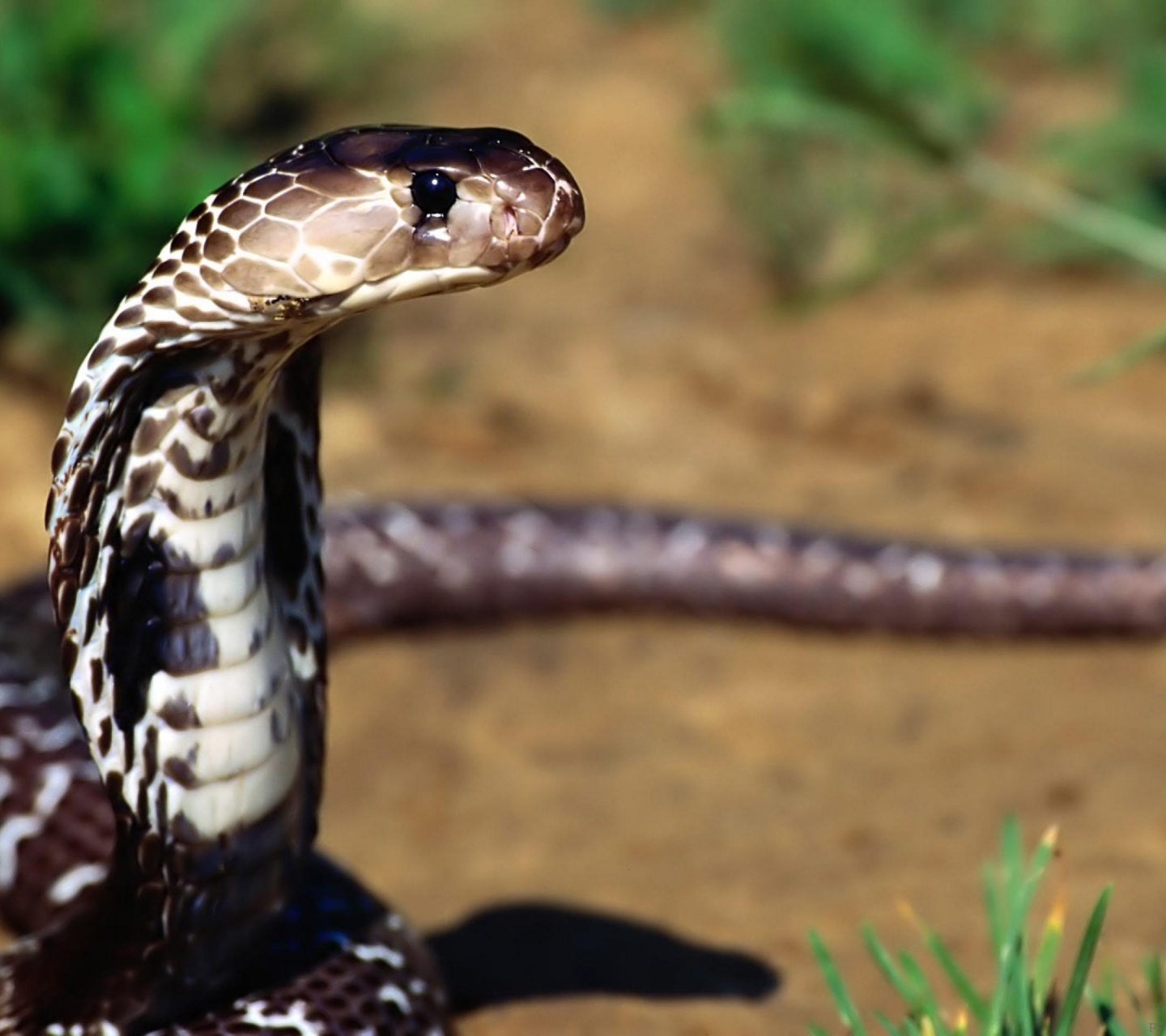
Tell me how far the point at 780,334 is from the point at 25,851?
13.5 feet

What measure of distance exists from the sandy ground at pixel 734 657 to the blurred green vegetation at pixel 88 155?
1.35 feet

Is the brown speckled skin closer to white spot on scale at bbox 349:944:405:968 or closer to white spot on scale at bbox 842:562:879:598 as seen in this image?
white spot on scale at bbox 842:562:879:598

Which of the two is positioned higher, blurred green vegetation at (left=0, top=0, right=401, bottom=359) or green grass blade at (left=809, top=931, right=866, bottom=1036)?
blurred green vegetation at (left=0, top=0, right=401, bottom=359)

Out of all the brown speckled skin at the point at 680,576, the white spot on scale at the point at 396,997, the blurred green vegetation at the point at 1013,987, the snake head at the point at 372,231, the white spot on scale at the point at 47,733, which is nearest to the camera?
the snake head at the point at 372,231

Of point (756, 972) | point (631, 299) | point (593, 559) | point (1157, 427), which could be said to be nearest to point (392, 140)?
point (756, 972)

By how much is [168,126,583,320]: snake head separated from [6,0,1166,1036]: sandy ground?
1.29 metres

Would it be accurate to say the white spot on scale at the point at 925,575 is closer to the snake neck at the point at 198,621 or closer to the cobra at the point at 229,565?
the cobra at the point at 229,565

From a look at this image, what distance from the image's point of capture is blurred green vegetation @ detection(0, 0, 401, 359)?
5.29m

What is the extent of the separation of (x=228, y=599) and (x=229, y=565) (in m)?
0.04

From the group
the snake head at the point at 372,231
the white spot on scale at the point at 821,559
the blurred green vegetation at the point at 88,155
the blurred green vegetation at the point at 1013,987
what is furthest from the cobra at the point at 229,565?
the blurred green vegetation at the point at 88,155

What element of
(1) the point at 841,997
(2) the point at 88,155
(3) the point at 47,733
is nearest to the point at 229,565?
(1) the point at 841,997

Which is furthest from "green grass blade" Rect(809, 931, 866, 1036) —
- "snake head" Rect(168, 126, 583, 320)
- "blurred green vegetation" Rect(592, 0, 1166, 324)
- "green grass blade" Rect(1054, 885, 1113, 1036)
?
"blurred green vegetation" Rect(592, 0, 1166, 324)

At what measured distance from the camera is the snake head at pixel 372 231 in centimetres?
179

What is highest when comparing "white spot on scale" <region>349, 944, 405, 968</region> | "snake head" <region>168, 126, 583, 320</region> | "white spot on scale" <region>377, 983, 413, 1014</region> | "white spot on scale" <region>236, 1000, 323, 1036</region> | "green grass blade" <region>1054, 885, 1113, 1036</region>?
"snake head" <region>168, 126, 583, 320</region>
